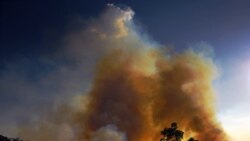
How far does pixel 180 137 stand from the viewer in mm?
54219

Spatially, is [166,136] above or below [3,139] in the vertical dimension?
above

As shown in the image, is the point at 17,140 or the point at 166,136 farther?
the point at 17,140

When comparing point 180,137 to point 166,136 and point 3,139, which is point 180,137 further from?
point 3,139

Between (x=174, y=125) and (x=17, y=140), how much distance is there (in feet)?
173

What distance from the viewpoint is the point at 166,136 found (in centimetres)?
5481

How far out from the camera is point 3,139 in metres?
57.9

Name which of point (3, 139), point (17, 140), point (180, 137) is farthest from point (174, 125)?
point (17, 140)

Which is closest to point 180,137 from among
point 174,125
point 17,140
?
point 174,125

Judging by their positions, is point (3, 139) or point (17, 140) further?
point (17, 140)

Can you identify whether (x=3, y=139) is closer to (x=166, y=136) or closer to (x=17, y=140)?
(x=17, y=140)

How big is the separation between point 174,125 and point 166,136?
3595mm

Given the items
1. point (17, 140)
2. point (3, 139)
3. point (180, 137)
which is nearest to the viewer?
point (180, 137)

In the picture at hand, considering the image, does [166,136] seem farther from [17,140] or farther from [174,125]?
[17,140]

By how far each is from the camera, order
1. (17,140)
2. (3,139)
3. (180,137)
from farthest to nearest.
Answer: (17,140) → (3,139) → (180,137)
